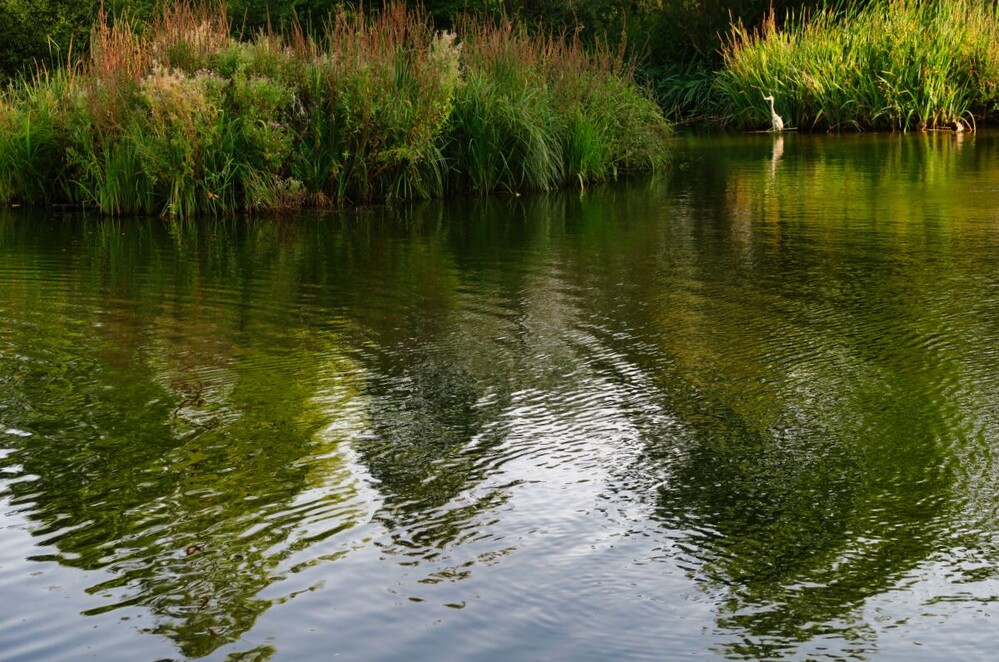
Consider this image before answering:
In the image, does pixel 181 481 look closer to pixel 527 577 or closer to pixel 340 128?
pixel 527 577

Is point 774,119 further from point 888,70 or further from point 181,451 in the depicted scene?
point 181,451

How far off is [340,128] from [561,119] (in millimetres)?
2743

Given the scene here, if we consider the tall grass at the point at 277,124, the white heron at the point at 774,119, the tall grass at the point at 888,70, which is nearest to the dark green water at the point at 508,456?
the tall grass at the point at 277,124

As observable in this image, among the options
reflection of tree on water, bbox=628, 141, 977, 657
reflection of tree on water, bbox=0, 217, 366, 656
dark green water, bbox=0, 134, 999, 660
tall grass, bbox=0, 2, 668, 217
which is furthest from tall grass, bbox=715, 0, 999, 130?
reflection of tree on water, bbox=0, 217, 366, 656

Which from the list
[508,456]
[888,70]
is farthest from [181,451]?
[888,70]

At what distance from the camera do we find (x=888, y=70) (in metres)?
21.1

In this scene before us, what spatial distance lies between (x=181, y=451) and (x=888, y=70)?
61.3 feet

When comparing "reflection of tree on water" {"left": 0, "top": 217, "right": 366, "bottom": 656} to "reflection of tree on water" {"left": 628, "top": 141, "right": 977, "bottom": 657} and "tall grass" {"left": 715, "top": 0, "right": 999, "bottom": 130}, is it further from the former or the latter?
"tall grass" {"left": 715, "top": 0, "right": 999, "bottom": 130}

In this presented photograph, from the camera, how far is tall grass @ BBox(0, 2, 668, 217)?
1222 centimetres

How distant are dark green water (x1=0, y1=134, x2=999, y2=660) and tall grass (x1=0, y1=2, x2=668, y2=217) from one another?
2912 mm

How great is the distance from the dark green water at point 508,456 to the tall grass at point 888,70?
1220 centimetres

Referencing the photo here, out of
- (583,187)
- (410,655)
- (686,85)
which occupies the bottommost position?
(410,655)

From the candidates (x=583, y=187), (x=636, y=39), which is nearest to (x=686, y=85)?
(x=636, y=39)

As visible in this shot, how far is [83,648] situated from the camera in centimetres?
327
